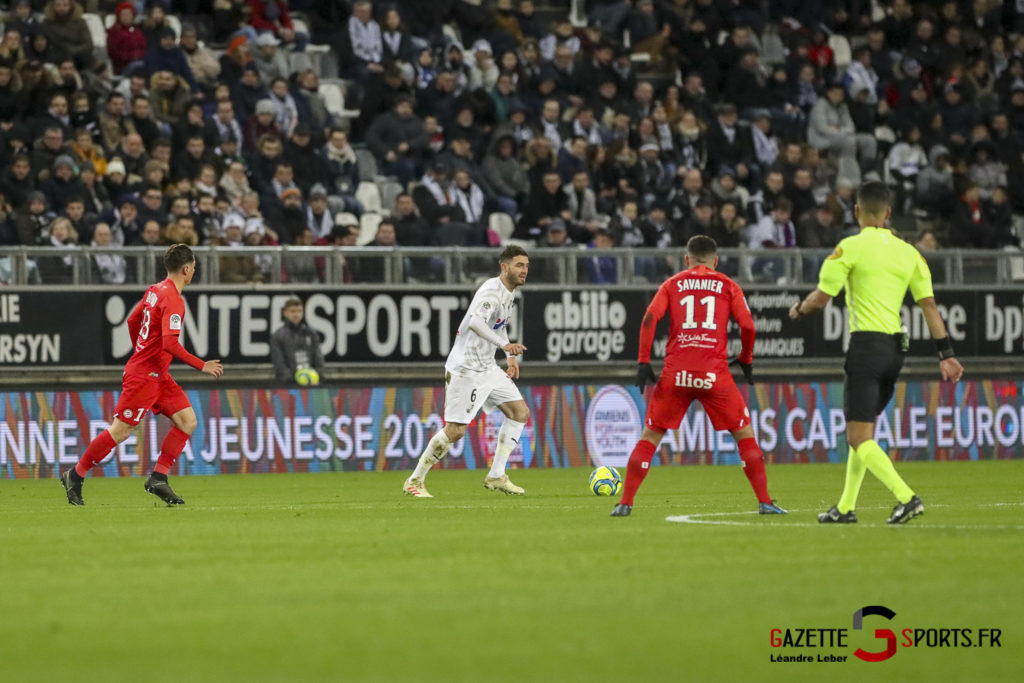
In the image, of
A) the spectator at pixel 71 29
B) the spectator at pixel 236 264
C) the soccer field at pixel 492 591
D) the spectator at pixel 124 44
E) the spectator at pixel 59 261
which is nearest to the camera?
the soccer field at pixel 492 591

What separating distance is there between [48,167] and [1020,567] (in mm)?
16146

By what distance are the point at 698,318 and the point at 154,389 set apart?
210 inches

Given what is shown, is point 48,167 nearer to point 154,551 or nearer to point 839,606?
point 154,551

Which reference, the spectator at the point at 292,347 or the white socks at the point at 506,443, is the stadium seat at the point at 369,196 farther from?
the white socks at the point at 506,443

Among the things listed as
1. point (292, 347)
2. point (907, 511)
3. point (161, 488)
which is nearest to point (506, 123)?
point (292, 347)

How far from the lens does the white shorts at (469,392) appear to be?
17234 mm

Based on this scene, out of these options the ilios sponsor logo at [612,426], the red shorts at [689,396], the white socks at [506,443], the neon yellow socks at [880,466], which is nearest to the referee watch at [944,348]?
the neon yellow socks at [880,466]

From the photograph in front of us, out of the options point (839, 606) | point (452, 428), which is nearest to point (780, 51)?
point (452, 428)

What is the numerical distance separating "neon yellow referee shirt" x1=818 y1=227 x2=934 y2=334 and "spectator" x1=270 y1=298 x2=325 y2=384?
1140cm

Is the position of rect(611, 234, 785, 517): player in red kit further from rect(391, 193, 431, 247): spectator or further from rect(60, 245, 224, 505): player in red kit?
rect(391, 193, 431, 247): spectator

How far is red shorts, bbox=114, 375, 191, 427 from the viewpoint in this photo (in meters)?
16.4

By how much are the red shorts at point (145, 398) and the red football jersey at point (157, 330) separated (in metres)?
0.07

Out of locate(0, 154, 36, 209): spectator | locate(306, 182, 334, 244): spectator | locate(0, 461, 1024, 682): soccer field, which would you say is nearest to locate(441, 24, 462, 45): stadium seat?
locate(306, 182, 334, 244): spectator

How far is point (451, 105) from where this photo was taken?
27.8 metres
